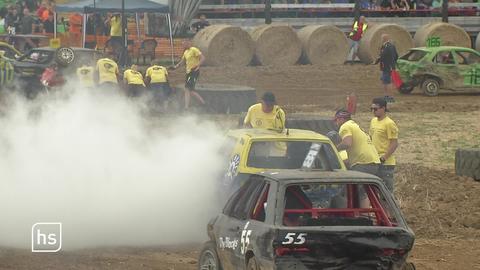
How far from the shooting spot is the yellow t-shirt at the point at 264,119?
48.4ft

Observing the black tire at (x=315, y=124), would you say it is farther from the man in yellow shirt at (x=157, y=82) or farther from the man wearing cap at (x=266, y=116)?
the man in yellow shirt at (x=157, y=82)

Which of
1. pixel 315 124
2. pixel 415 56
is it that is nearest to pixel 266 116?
pixel 315 124

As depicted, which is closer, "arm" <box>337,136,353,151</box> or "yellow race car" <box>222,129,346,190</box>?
"yellow race car" <box>222,129,346,190</box>

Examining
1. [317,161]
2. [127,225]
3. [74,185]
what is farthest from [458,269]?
[74,185]

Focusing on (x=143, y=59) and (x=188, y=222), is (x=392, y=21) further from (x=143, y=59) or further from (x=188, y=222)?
(x=188, y=222)

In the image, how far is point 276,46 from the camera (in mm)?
35062

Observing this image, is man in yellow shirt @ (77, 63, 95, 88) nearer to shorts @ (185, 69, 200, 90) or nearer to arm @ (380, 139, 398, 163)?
shorts @ (185, 69, 200, 90)

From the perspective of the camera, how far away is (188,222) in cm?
1343

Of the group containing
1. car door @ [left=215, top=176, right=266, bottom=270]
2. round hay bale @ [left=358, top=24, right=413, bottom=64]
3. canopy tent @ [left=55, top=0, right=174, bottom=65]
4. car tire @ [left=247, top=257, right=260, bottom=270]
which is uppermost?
canopy tent @ [left=55, top=0, right=174, bottom=65]

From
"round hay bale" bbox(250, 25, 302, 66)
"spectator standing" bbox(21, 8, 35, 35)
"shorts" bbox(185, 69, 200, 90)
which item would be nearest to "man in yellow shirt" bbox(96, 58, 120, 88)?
"shorts" bbox(185, 69, 200, 90)

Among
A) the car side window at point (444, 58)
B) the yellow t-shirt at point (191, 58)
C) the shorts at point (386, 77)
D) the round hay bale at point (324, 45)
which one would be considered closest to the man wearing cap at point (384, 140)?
the yellow t-shirt at point (191, 58)

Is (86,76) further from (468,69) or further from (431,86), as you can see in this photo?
(468,69)

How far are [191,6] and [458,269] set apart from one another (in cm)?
2641

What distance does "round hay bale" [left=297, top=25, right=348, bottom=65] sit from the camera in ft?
117
